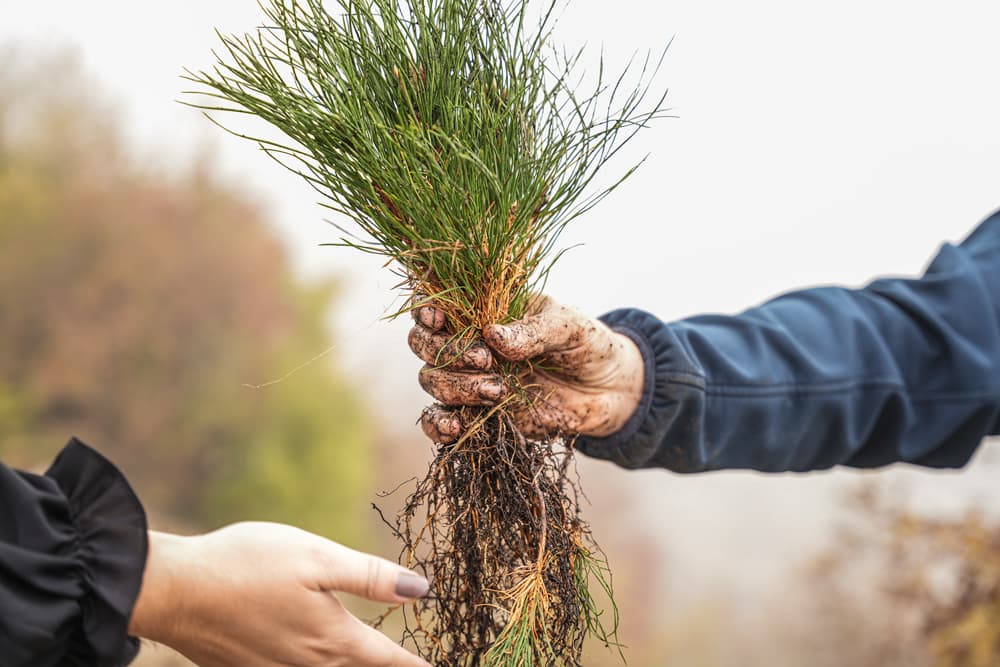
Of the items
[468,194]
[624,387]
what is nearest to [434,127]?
[468,194]

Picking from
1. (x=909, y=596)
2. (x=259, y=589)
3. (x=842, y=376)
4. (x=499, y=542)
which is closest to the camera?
(x=259, y=589)

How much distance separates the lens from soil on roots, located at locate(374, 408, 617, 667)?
76 centimetres

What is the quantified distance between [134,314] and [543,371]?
8.39 feet

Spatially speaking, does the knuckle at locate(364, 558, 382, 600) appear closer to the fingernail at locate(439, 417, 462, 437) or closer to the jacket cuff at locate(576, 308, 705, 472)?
the fingernail at locate(439, 417, 462, 437)

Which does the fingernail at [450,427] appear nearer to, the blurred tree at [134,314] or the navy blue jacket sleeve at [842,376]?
the navy blue jacket sleeve at [842,376]

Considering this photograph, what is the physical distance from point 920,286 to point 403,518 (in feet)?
2.58

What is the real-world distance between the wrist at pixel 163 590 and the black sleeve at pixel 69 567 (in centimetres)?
1

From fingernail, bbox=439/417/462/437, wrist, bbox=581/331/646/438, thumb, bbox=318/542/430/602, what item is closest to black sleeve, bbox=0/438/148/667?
thumb, bbox=318/542/430/602

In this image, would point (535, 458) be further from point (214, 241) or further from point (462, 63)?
point (214, 241)

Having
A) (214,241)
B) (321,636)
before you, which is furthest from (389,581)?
(214,241)

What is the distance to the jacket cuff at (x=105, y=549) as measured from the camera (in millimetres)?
679

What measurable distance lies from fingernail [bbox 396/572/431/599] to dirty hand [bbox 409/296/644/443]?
145 millimetres

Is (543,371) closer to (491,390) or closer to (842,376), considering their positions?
(491,390)

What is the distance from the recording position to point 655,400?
36.1 inches
